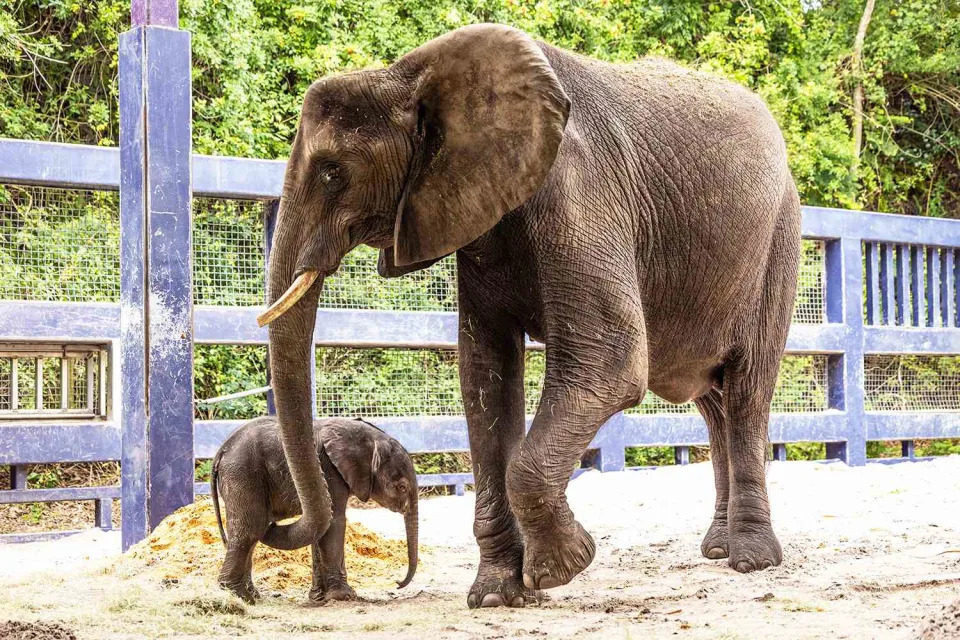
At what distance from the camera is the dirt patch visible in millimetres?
3518

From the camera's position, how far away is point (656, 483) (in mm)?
9578

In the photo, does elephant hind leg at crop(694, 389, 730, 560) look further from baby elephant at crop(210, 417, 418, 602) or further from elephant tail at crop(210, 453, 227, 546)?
elephant tail at crop(210, 453, 227, 546)

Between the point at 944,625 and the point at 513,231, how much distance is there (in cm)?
227

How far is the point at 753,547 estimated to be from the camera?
239 inches

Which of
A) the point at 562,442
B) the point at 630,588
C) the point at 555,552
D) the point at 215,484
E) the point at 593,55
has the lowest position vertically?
the point at 630,588

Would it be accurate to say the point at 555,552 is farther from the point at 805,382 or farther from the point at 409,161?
the point at 805,382

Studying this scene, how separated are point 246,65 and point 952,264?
777 cm

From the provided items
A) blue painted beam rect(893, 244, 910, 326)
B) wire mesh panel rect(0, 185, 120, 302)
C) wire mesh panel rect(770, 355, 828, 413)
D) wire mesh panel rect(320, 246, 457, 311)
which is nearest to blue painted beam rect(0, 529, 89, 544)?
wire mesh panel rect(0, 185, 120, 302)

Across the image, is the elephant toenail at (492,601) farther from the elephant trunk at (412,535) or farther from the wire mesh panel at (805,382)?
the wire mesh panel at (805,382)

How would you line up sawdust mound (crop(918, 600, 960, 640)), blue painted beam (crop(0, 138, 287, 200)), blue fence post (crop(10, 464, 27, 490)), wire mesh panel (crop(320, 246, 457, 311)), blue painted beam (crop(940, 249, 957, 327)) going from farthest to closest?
1. blue painted beam (crop(940, 249, 957, 327))
2. wire mesh panel (crop(320, 246, 457, 311))
3. blue fence post (crop(10, 464, 27, 490))
4. blue painted beam (crop(0, 138, 287, 200))
5. sawdust mound (crop(918, 600, 960, 640))

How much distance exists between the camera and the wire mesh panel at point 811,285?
11297 mm

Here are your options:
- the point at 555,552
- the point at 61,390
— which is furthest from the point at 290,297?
the point at 61,390

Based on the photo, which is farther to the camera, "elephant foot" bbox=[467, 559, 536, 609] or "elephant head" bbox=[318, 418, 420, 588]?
"elephant head" bbox=[318, 418, 420, 588]

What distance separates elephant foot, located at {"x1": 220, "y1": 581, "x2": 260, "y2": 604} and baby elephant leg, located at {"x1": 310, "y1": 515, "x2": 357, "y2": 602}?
0.84 feet
